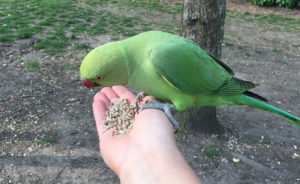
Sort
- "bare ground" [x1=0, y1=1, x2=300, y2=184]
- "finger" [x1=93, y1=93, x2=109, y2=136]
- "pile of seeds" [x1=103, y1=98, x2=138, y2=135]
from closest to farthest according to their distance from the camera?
"pile of seeds" [x1=103, y1=98, x2=138, y2=135] → "finger" [x1=93, y1=93, x2=109, y2=136] → "bare ground" [x1=0, y1=1, x2=300, y2=184]

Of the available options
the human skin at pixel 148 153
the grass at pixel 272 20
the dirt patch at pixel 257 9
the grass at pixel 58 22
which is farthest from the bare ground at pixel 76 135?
the dirt patch at pixel 257 9

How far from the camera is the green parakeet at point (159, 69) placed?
2018mm

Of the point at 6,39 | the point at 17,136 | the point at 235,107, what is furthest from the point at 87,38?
the point at 235,107

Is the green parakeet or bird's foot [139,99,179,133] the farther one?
bird's foot [139,99,179,133]

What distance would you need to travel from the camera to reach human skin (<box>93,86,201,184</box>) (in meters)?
1.89

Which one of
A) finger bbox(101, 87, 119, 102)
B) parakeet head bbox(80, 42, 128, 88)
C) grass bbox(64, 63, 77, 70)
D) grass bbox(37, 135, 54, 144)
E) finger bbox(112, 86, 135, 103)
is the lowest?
grass bbox(37, 135, 54, 144)

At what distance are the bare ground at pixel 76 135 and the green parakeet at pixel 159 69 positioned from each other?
1.51 metres

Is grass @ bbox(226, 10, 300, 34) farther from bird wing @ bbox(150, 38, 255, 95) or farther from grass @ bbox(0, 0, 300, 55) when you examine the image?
bird wing @ bbox(150, 38, 255, 95)

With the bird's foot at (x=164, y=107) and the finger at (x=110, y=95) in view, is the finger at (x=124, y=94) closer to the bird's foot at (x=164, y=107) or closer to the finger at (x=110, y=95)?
the finger at (x=110, y=95)

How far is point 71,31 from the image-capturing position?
757 cm

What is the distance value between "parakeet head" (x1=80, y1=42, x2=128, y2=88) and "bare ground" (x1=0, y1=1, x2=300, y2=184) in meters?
1.82

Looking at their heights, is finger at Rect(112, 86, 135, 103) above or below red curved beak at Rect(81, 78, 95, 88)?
below

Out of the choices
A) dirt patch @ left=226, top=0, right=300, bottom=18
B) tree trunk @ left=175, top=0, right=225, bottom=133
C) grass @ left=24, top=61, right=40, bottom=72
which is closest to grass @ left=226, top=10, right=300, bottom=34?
dirt patch @ left=226, top=0, right=300, bottom=18

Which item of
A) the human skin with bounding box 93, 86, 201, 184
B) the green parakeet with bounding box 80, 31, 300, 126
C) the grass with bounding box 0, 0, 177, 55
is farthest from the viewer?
the grass with bounding box 0, 0, 177, 55
